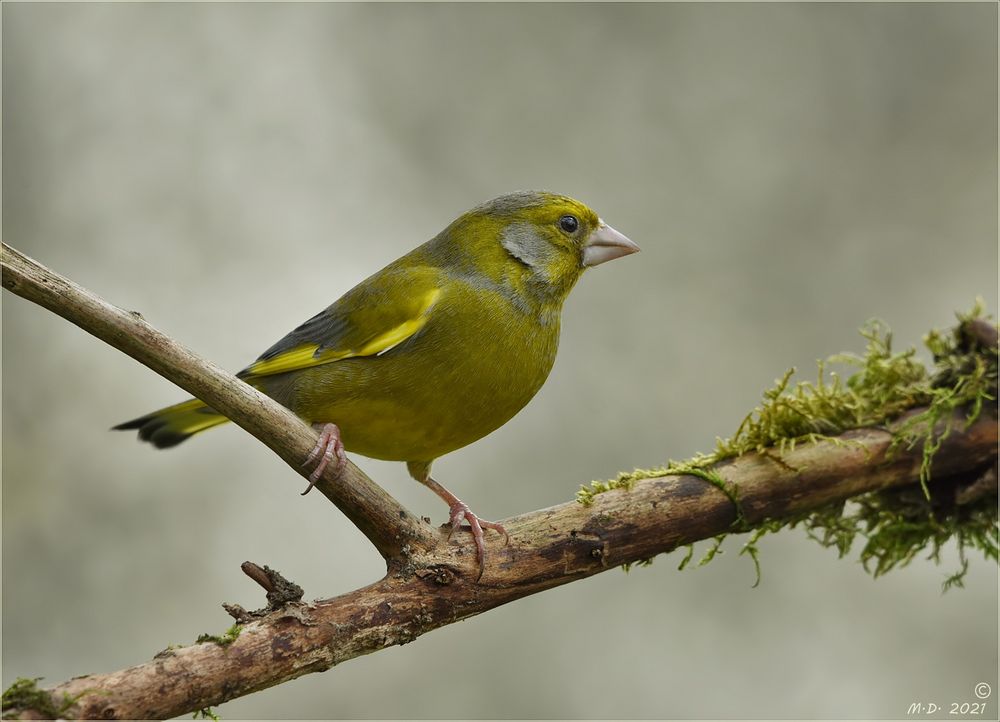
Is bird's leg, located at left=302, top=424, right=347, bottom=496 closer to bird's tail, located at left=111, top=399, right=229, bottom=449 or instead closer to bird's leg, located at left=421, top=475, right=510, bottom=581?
bird's leg, located at left=421, top=475, right=510, bottom=581

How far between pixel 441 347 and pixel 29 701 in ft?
5.70

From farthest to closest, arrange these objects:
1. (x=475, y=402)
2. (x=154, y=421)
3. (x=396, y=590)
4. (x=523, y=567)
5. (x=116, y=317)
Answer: (x=154, y=421) → (x=475, y=402) → (x=523, y=567) → (x=396, y=590) → (x=116, y=317)

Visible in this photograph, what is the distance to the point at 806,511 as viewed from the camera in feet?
12.2

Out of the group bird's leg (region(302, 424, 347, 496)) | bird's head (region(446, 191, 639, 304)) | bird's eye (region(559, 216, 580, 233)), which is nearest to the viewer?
bird's leg (region(302, 424, 347, 496))

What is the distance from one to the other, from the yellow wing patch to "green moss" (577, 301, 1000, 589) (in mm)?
1027

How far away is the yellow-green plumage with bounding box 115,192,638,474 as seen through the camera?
3.47m

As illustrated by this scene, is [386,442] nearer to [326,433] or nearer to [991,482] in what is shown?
[326,433]

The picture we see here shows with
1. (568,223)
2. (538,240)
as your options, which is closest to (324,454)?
(538,240)

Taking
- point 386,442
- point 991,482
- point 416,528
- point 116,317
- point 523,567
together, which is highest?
point 116,317

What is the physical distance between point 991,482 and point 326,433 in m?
2.67

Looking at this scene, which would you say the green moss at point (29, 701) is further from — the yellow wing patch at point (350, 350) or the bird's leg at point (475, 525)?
the yellow wing patch at point (350, 350)

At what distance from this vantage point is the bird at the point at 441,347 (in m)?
3.46

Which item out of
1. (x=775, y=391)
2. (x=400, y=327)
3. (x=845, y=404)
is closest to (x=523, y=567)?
(x=400, y=327)

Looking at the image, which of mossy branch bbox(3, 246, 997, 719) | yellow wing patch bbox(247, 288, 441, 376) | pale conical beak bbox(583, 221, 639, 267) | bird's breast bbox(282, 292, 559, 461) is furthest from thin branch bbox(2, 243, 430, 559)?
pale conical beak bbox(583, 221, 639, 267)
